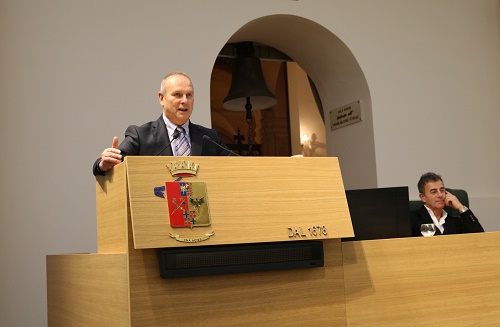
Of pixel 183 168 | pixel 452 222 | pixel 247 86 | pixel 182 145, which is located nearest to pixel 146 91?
pixel 247 86

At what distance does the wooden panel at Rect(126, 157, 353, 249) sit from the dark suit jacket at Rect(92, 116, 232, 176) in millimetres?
486

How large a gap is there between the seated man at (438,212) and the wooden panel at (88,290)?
7.80ft

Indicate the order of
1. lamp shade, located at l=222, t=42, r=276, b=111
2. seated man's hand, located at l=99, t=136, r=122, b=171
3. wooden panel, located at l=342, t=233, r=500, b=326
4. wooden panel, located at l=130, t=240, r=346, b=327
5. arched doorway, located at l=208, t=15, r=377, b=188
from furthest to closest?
1. lamp shade, located at l=222, t=42, r=276, b=111
2. arched doorway, located at l=208, t=15, r=377, b=188
3. wooden panel, located at l=342, t=233, r=500, b=326
4. seated man's hand, located at l=99, t=136, r=122, b=171
5. wooden panel, located at l=130, t=240, r=346, b=327

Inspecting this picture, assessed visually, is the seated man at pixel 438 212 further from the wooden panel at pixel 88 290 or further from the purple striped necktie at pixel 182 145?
the wooden panel at pixel 88 290

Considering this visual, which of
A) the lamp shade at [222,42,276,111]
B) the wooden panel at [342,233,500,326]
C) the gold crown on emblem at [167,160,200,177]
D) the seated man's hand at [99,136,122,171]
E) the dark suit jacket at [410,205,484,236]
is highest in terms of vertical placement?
the lamp shade at [222,42,276,111]

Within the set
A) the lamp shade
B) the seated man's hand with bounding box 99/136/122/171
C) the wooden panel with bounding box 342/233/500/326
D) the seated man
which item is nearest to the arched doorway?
the lamp shade

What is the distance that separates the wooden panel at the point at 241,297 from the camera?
2.17 metres

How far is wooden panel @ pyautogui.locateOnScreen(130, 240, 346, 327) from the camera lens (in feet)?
7.13

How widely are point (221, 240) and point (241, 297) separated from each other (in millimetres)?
213

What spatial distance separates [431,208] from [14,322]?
266 cm

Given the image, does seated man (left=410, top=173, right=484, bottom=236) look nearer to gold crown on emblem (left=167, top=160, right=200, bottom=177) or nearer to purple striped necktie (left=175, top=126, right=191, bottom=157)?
purple striped necktie (left=175, top=126, right=191, bottom=157)

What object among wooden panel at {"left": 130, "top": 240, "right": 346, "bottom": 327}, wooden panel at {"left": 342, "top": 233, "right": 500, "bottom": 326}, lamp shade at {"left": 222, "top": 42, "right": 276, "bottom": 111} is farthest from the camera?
lamp shade at {"left": 222, "top": 42, "right": 276, "bottom": 111}

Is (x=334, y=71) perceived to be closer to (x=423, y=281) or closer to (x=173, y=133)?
(x=173, y=133)

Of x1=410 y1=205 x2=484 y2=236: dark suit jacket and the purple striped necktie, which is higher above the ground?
the purple striped necktie
